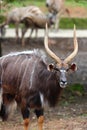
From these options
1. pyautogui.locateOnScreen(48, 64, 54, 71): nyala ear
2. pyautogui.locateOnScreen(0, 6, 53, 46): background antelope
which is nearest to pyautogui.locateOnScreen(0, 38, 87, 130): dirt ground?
pyautogui.locateOnScreen(48, 64, 54, 71): nyala ear

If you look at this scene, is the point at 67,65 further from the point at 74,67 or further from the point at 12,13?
the point at 12,13

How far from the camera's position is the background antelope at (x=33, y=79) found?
281 inches

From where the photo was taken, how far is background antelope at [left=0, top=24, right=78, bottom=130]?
7.12m

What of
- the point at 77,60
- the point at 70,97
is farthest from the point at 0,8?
the point at 77,60

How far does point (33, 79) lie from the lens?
7.36 m

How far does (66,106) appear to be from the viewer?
34.9 feet

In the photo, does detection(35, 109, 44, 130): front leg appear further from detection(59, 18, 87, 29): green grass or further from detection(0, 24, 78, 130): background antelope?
detection(59, 18, 87, 29): green grass

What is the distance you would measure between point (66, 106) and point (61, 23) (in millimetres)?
10421

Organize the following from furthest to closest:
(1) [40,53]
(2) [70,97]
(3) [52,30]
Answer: (3) [52,30], (2) [70,97], (1) [40,53]

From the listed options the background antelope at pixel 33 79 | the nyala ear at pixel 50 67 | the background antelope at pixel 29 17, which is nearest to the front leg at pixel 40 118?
the background antelope at pixel 33 79

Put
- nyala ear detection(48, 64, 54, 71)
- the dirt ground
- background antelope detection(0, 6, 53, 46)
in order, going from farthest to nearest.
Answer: background antelope detection(0, 6, 53, 46), the dirt ground, nyala ear detection(48, 64, 54, 71)

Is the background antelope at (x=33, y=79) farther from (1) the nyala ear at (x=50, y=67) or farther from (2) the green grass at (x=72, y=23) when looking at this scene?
(2) the green grass at (x=72, y=23)

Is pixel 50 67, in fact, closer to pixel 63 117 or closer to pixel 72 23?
pixel 63 117

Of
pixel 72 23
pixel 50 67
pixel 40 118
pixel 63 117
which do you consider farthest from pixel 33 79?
pixel 72 23
